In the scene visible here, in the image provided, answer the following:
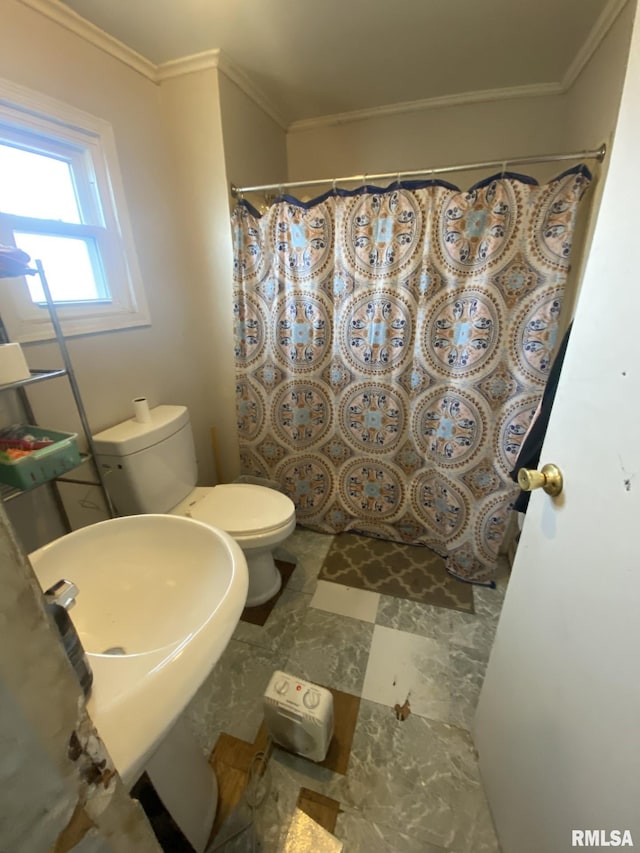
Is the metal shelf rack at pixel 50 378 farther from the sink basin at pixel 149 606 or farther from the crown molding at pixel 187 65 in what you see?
the crown molding at pixel 187 65

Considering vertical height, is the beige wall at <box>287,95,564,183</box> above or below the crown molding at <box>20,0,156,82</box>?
below

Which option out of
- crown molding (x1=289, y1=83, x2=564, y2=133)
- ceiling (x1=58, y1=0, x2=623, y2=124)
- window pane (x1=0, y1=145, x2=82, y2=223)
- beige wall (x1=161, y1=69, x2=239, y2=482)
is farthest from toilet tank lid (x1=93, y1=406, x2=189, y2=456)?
crown molding (x1=289, y1=83, x2=564, y2=133)

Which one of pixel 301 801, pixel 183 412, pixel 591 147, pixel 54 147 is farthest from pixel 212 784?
pixel 591 147

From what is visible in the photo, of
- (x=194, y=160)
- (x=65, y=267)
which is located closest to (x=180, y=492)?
(x=65, y=267)

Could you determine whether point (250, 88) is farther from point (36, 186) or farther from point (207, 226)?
point (36, 186)

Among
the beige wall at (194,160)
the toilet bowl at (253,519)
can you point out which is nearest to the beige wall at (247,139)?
the beige wall at (194,160)

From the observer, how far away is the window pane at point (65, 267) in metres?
1.13

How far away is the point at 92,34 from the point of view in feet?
3.91

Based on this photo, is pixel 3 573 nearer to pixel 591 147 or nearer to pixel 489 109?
pixel 591 147

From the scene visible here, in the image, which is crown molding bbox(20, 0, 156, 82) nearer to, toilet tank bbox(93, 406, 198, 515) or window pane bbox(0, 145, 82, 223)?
window pane bbox(0, 145, 82, 223)

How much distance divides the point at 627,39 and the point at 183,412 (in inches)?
77.1

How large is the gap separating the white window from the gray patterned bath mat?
57.4 inches

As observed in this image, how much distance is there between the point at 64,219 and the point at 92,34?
621 mm

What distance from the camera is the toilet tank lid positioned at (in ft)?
4.07
